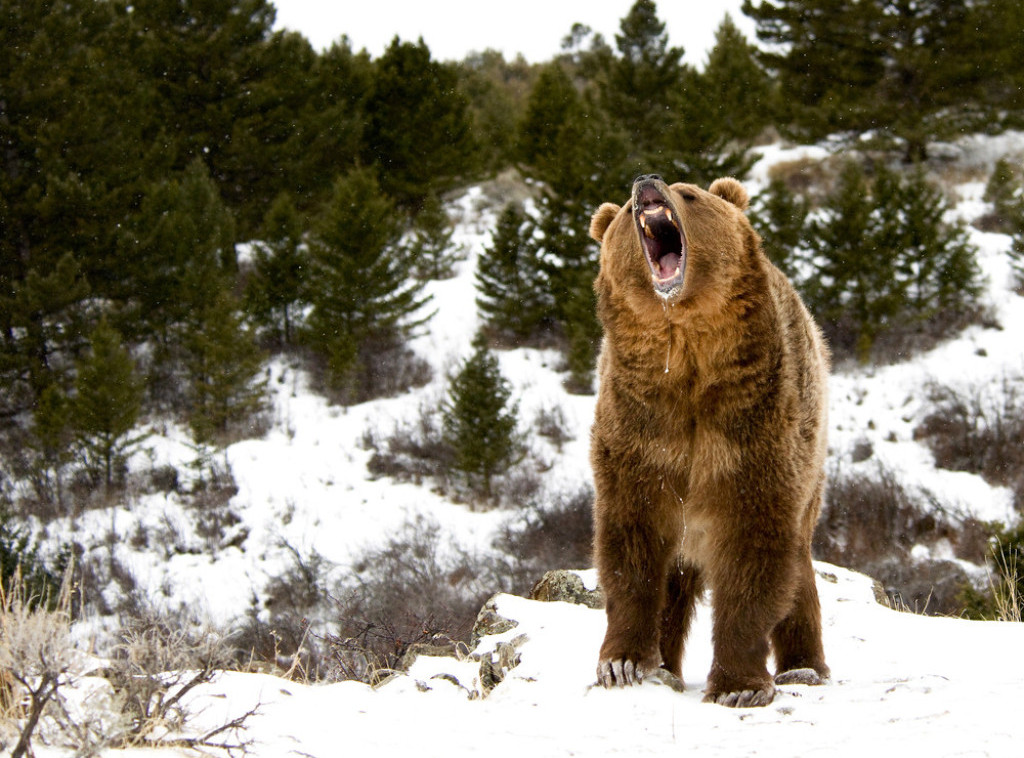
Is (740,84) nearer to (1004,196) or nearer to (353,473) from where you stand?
(1004,196)

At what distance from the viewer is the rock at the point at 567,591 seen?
605cm

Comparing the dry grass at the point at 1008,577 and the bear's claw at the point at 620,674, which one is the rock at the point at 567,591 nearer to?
the bear's claw at the point at 620,674

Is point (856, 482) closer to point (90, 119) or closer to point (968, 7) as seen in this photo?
point (968, 7)

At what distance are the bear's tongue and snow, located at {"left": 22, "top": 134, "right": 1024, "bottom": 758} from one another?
1663 millimetres

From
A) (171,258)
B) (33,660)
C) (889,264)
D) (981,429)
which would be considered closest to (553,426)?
(889,264)

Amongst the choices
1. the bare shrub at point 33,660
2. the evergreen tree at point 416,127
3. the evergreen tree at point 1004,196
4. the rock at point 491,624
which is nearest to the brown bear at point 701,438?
the rock at point 491,624

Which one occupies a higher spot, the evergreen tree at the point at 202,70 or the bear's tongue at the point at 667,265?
the evergreen tree at the point at 202,70

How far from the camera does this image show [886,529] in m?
15.2

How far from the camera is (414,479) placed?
63.6 feet

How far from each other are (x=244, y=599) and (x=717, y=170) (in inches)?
552

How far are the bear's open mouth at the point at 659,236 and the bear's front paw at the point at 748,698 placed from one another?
5.09ft

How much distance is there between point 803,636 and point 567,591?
245 centimetres

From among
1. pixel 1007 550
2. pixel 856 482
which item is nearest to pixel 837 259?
pixel 856 482

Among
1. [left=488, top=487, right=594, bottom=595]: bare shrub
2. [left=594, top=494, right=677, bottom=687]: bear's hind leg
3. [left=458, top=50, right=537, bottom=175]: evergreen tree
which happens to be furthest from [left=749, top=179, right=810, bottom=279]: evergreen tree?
[left=594, top=494, right=677, bottom=687]: bear's hind leg
